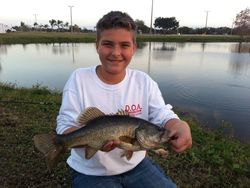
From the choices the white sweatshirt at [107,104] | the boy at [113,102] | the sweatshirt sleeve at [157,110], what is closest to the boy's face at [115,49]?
the boy at [113,102]

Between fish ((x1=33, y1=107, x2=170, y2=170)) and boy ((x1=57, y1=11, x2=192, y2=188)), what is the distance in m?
0.16

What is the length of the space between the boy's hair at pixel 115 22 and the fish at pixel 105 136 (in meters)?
0.73

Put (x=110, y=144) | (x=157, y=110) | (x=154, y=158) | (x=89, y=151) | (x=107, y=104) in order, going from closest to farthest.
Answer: (x=110, y=144) → (x=89, y=151) → (x=107, y=104) → (x=157, y=110) → (x=154, y=158)

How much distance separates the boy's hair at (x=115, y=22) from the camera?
2584mm

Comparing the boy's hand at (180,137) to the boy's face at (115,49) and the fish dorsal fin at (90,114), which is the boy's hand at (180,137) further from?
the boy's face at (115,49)

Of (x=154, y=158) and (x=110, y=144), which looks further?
(x=154, y=158)

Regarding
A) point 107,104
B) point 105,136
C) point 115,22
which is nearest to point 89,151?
point 105,136

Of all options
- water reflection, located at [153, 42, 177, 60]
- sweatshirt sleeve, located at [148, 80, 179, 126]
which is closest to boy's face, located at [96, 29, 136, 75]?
sweatshirt sleeve, located at [148, 80, 179, 126]

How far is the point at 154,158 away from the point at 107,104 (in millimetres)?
2110

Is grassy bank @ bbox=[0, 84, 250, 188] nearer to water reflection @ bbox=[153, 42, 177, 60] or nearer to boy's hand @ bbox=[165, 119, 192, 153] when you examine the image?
boy's hand @ bbox=[165, 119, 192, 153]

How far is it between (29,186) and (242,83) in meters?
11.4

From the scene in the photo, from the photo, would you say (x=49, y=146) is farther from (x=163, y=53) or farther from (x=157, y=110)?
(x=163, y=53)

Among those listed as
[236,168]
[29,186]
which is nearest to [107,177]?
[29,186]

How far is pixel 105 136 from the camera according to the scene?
89.7 inches
